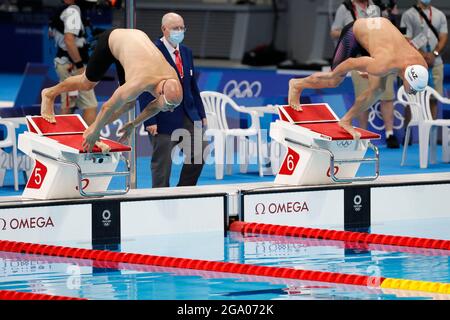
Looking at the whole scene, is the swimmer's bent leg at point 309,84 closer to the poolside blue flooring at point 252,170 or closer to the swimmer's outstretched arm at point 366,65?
the swimmer's outstretched arm at point 366,65

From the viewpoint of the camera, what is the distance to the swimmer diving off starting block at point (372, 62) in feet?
34.9

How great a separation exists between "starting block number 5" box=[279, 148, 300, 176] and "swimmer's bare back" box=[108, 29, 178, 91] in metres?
1.71

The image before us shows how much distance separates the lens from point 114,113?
9773mm

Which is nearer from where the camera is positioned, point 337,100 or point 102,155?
point 102,155

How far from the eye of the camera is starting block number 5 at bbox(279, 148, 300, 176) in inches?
438

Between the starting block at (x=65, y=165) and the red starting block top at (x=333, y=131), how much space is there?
170 centimetres

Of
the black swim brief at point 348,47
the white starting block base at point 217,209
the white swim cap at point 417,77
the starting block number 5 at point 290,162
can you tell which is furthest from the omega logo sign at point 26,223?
the white swim cap at point 417,77

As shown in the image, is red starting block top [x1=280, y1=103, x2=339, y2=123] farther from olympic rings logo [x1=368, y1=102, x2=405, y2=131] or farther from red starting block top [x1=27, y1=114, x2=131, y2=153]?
olympic rings logo [x1=368, y1=102, x2=405, y2=131]

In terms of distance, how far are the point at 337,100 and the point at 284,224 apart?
5.23 metres

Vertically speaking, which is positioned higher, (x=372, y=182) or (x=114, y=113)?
(x=114, y=113)

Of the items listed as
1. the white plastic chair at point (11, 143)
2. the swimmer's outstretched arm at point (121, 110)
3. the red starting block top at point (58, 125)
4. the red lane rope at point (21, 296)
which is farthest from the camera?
the white plastic chair at point (11, 143)

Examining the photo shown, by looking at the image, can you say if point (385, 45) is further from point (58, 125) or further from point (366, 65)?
point (58, 125)
